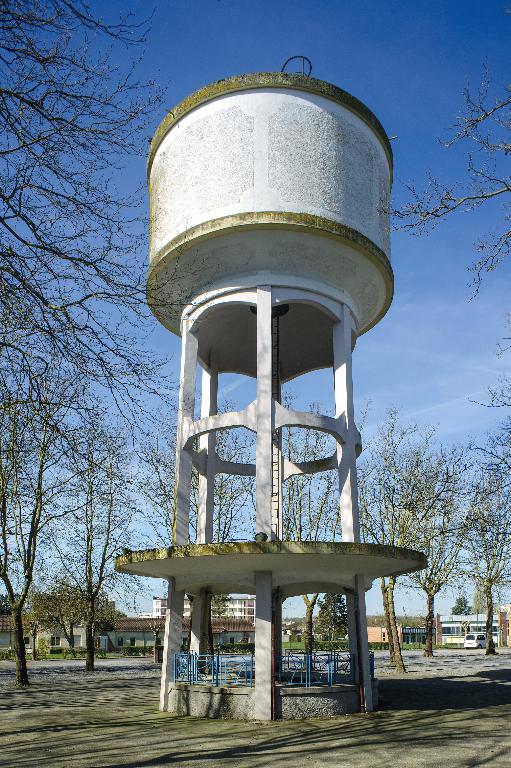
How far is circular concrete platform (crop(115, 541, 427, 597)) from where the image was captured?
13627mm

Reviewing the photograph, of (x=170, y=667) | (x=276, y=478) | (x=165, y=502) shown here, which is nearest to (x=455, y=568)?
(x=165, y=502)

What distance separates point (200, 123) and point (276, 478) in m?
8.68

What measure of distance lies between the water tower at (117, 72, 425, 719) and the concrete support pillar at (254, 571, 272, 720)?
0.02 m

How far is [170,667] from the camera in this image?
618 inches

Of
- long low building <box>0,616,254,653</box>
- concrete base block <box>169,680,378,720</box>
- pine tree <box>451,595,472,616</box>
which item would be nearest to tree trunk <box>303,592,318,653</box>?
concrete base block <box>169,680,378,720</box>

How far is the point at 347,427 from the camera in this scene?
15.8 m

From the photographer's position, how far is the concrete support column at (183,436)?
15.6m

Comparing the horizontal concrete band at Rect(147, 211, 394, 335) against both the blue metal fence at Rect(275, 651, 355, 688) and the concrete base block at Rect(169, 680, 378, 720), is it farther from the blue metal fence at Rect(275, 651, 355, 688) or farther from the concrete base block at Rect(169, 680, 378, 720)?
the blue metal fence at Rect(275, 651, 355, 688)

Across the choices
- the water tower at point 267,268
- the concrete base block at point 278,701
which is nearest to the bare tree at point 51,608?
the concrete base block at point 278,701

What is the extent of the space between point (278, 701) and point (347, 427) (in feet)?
18.6

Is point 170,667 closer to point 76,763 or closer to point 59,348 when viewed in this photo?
point 76,763

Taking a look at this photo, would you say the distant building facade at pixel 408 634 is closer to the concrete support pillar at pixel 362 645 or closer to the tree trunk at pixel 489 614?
the tree trunk at pixel 489 614

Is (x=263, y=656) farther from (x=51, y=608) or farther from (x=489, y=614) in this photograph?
(x=51, y=608)

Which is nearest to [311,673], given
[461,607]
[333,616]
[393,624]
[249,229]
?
[249,229]
